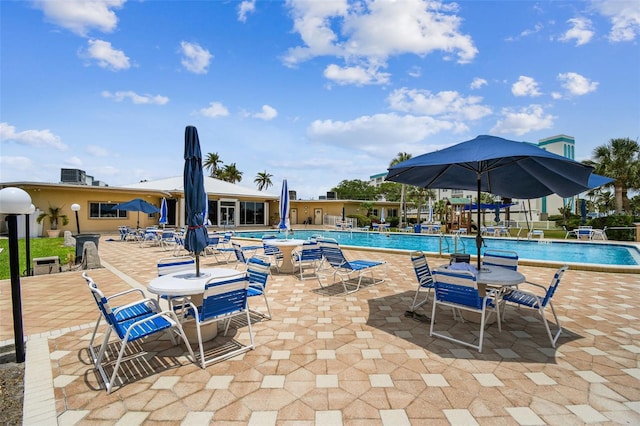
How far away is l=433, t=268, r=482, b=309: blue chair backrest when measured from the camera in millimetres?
3452

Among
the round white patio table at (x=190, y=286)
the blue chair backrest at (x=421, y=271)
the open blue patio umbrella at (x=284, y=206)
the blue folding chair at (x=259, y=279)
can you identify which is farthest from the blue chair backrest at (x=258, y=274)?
the open blue patio umbrella at (x=284, y=206)

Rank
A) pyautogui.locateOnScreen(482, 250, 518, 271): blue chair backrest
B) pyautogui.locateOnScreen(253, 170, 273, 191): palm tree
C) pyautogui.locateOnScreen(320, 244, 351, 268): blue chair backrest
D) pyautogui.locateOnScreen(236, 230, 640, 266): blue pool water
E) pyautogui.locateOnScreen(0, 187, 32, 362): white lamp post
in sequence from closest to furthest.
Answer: pyautogui.locateOnScreen(0, 187, 32, 362): white lamp post
pyautogui.locateOnScreen(482, 250, 518, 271): blue chair backrest
pyautogui.locateOnScreen(320, 244, 351, 268): blue chair backrest
pyautogui.locateOnScreen(236, 230, 640, 266): blue pool water
pyautogui.locateOnScreen(253, 170, 273, 191): palm tree

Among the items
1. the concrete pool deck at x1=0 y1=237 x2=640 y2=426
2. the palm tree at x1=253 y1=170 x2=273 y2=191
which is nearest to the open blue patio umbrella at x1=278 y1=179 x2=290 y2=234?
the concrete pool deck at x1=0 y1=237 x2=640 y2=426

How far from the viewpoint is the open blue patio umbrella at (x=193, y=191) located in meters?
3.70

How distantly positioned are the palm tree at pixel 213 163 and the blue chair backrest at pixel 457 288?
48.4 m

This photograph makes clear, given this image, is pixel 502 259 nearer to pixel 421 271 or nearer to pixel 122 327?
pixel 421 271

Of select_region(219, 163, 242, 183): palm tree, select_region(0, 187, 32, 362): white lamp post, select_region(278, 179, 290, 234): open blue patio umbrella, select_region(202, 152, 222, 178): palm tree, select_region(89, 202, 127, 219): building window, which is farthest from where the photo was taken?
select_region(219, 163, 242, 183): palm tree

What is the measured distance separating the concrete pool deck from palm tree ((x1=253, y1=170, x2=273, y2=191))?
49583 mm

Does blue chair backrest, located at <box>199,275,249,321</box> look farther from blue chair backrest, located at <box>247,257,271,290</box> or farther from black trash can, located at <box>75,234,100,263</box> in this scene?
black trash can, located at <box>75,234,100,263</box>

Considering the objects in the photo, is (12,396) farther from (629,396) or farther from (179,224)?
(179,224)

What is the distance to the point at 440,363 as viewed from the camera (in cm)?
306

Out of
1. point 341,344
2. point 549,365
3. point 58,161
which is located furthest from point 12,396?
point 58,161

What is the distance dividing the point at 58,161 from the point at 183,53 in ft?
68.7

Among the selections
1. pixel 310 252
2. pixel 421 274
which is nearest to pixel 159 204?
pixel 310 252
